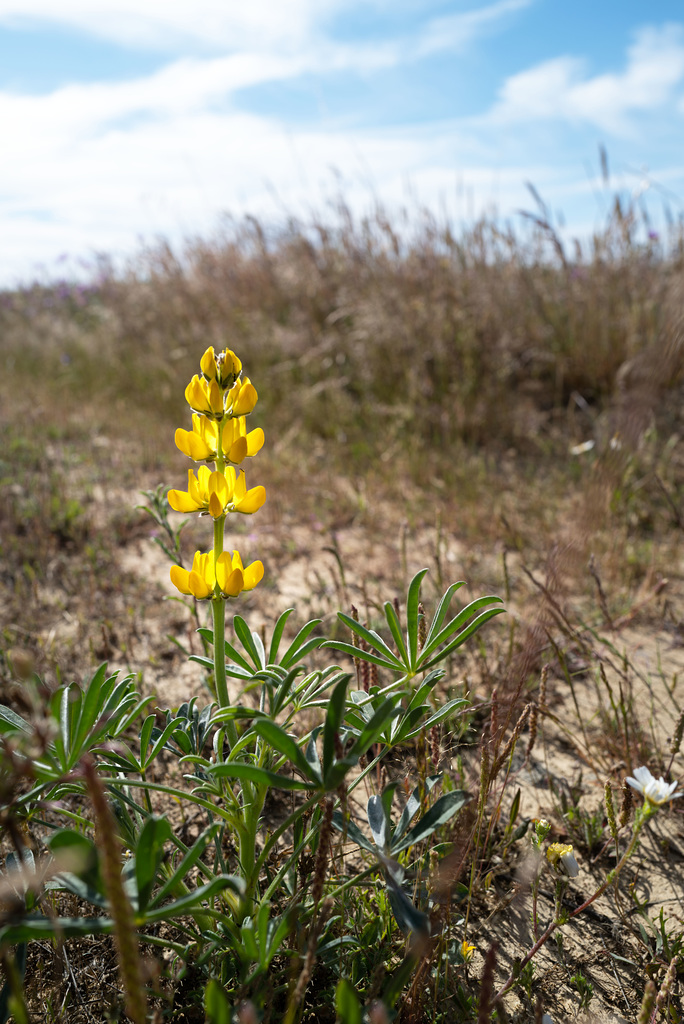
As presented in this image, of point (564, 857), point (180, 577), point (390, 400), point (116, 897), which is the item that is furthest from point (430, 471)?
point (116, 897)

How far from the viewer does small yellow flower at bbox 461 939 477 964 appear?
4.19 ft

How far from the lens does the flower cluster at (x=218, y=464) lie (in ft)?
3.47

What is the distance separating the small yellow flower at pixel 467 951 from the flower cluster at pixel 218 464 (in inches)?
35.1

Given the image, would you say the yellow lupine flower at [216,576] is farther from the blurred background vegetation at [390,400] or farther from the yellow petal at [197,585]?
the blurred background vegetation at [390,400]

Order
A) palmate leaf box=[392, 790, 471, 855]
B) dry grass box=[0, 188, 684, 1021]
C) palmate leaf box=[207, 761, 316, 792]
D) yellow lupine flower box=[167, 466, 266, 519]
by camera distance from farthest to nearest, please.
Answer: dry grass box=[0, 188, 684, 1021]
yellow lupine flower box=[167, 466, 266, 519]
palmate leaf box=[392, 790, 471, 855]
palmate leaf box=[207, 761, 316, 792]

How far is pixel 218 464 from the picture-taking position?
3.67ft

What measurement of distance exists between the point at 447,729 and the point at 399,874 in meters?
1.05

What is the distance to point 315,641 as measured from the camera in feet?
3.80

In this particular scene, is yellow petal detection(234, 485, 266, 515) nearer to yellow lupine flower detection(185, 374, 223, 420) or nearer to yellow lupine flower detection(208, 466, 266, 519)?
yellow lupine flower detection(208, 466, 266, 519)

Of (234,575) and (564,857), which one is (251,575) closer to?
(234,575)

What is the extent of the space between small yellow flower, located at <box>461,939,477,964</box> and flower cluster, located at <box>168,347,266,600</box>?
89 centimetres

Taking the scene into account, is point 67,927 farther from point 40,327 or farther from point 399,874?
point 40,327

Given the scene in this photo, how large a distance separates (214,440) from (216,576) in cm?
24

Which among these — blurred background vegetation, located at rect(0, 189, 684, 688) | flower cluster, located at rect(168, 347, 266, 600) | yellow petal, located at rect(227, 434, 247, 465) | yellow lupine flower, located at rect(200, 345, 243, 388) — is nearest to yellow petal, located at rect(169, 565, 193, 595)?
flower cluster, located at rect(168, 347, 266, 600)
